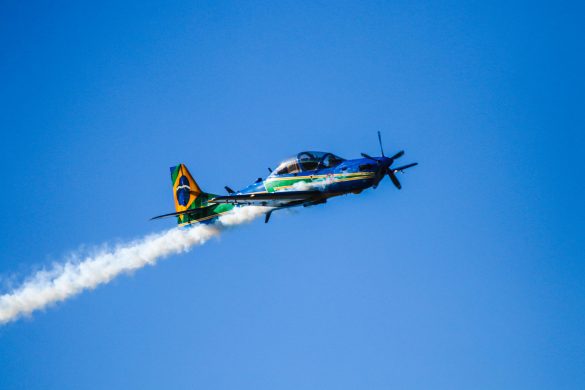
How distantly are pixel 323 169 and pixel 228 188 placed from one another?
18.4 ft

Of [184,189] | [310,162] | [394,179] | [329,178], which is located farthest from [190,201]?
[394,179]

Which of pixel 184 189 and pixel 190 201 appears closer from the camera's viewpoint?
pixel 190 201

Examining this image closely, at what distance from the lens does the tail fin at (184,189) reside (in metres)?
57.2

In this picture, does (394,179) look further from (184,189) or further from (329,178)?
(184,189)

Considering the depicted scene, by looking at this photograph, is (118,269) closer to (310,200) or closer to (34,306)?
(34,306)

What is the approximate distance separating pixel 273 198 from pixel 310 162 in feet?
7.81

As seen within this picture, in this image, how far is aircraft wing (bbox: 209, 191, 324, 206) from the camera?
49.2 meters

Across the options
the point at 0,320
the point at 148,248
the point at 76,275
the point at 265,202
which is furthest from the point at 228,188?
the point at 0,320

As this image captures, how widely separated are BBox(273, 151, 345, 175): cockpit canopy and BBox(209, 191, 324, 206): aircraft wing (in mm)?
1209

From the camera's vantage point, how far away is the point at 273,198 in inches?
1946

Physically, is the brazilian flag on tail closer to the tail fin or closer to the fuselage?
the tail fin

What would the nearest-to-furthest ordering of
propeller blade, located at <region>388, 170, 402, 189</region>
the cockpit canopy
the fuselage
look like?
the fuselage, propeller blade, located at <region>388, 170, 402, 189</region>, the cockpit canopy

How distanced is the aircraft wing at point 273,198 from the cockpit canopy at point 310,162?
1.21 meters

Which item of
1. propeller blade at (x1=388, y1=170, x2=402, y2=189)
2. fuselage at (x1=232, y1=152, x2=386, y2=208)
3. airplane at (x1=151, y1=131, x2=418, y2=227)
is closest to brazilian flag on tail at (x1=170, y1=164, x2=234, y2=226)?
airplane at (x1=151, y1=131, x2=418, y2=227)
